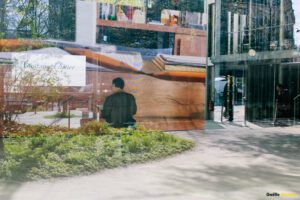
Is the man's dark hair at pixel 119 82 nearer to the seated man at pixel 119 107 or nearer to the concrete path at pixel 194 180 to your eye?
the seated man at pixel 119 107

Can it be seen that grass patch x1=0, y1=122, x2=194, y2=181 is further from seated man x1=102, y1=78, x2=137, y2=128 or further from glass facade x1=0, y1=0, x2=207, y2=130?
glass facade x1=0, y1=0, x2=207, y2=130

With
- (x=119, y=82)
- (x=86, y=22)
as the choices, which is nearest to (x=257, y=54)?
(x=119, y=82)

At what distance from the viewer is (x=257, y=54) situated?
16.4 meters

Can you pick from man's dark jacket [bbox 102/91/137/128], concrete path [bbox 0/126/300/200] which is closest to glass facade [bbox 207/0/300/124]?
man's dark jacket [bbox 102/91/137/128]

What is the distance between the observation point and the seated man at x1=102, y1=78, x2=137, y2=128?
1192 cm

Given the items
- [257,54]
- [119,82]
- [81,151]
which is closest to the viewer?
[81,151]

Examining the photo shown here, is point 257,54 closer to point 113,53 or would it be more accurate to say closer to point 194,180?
point 113,53

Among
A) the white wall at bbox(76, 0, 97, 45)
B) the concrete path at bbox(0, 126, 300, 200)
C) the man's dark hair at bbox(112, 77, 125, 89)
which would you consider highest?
the white wall at bbox(76, 0, 97, 45)

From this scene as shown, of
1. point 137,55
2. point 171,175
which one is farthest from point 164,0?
point 171,175

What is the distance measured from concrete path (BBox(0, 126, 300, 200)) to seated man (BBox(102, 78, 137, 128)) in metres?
2.35

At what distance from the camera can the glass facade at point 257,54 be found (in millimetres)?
16031

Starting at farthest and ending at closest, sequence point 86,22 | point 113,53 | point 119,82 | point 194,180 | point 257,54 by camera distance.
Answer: point 257,54 < point 119,82 < point 113,53 < point 86,22 < point 194,180

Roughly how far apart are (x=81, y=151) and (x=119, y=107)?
3.49 m

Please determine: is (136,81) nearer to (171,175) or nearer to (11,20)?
(11,20)
